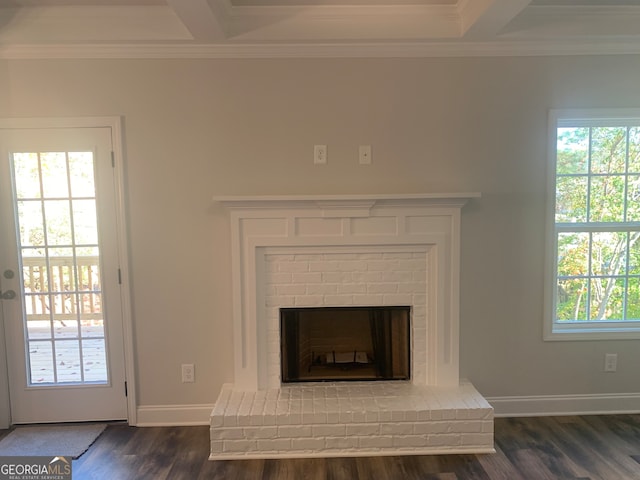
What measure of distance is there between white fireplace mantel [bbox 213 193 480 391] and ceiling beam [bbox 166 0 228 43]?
0.94 meters

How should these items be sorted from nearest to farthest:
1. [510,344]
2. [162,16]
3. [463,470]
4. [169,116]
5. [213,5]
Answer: [213,5] → [463,470] → [162,16] → [169,116] → [510,344]

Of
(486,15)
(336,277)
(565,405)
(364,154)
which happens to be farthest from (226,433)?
(486,15)

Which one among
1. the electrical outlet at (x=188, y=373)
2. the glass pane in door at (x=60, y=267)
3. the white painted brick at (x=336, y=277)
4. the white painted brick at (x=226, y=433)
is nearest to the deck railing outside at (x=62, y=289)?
the glass pane in door at (x=60, y=267)

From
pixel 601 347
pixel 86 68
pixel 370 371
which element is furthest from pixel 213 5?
pixel 601 347

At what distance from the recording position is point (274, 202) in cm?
254

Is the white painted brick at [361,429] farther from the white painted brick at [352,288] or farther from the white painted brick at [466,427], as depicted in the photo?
the white painted brick at [352,288]

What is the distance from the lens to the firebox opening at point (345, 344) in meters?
2.77

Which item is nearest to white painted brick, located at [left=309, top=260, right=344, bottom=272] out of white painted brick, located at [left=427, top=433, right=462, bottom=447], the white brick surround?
the white brick surround

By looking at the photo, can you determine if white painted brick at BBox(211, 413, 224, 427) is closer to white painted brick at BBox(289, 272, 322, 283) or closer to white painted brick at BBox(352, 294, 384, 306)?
white painted brick at BBox(289, 272, 322, 283)

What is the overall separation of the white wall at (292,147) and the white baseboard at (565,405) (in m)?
0.49

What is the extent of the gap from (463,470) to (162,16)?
3.02 meters

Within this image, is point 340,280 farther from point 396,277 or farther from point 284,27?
point 284,27

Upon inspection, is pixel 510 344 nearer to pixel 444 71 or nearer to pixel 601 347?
pixel 601 347

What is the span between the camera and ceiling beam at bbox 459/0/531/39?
2055mm
